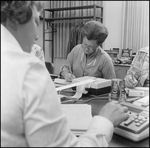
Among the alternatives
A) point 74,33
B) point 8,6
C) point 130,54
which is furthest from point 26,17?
point 74,33

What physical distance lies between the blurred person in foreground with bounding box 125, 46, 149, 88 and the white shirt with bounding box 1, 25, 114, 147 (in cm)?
62

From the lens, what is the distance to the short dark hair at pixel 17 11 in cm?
60

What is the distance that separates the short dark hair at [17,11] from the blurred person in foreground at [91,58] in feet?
5.05

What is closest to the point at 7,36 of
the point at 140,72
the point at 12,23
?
the point at 12,23

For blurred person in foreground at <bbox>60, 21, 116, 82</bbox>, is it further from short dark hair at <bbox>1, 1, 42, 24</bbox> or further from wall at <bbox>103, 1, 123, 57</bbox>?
wall at <bbox>103, 1, 123, 57</bbox>

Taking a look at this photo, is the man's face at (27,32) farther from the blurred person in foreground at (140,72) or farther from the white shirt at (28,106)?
the blurred person in foreground at (140,72)

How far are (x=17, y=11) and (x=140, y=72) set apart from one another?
81 cm

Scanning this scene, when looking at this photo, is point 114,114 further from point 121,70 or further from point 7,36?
point 121,70

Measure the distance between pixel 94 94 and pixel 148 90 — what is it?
43 centimetres

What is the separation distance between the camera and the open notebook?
0.82 meters

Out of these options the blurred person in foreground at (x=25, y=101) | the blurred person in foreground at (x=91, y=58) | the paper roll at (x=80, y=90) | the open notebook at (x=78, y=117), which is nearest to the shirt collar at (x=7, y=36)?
the blurred person in foreground at (x=25, y=101)

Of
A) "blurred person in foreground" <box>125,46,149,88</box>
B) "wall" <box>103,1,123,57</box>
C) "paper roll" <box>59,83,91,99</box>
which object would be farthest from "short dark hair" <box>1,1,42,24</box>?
"wall" <box>103,1,123,57</box>

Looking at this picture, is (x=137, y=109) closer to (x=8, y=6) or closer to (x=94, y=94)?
(x=94, y=94)

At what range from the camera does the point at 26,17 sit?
2.04 feet
